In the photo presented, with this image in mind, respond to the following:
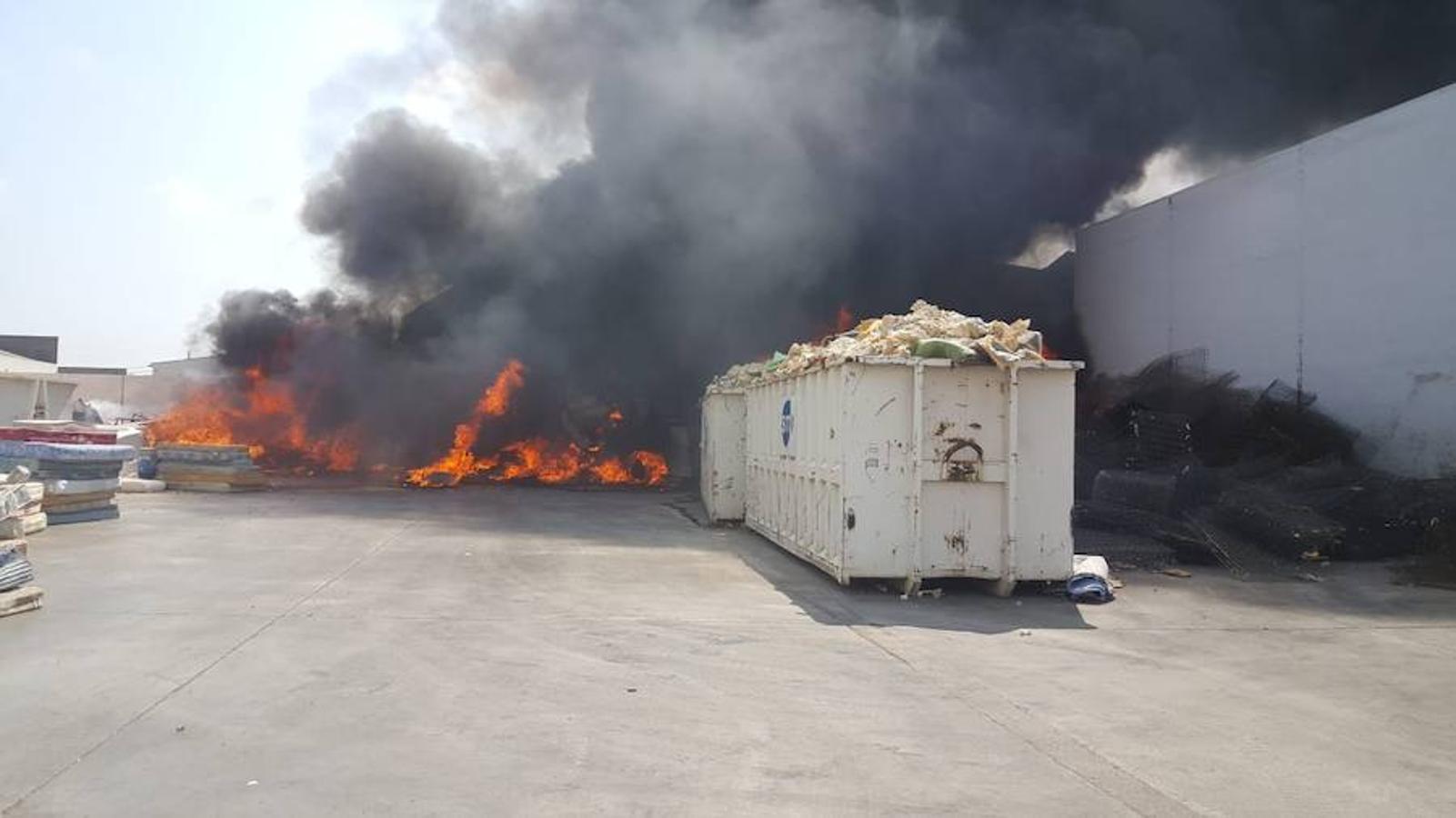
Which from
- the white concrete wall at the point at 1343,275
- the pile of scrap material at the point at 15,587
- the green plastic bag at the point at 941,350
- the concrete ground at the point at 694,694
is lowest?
the concrete ground at the point at 694,694

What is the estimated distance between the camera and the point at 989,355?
9484 mm

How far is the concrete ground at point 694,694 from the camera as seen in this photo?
4445 millimetres

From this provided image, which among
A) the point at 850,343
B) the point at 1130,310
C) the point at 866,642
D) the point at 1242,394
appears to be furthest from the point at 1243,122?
the point at 866,642

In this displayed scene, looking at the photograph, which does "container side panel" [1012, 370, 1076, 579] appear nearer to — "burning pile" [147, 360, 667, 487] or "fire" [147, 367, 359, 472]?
"burning pile" [147, 360, 667, 487]

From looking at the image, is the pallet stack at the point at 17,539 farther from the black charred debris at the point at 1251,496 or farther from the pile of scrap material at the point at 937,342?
the black charred debris at the point at 1251,496

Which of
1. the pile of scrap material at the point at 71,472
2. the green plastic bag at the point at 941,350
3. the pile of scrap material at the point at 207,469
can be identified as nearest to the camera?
the green plastic bag at the point at 941,350

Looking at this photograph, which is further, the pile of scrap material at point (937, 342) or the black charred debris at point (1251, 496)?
the black charred debris at point (1251, 496)

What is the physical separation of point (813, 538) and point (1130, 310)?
46.0ft

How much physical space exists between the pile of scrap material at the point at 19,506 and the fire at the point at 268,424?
11.8 m

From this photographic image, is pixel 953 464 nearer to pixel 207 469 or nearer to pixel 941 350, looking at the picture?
pixel 941 350

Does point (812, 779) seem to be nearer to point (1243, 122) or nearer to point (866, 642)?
point (866, 642)

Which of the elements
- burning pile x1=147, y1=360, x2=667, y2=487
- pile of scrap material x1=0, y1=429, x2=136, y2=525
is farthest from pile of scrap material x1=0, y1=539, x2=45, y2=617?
burning pile x1=147, y1=360, x2=667, y2=487

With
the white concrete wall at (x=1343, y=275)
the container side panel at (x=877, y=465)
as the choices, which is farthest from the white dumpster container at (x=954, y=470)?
the white concrete wall at (x=1343, y=275)

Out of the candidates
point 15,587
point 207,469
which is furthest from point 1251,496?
point 207,469
